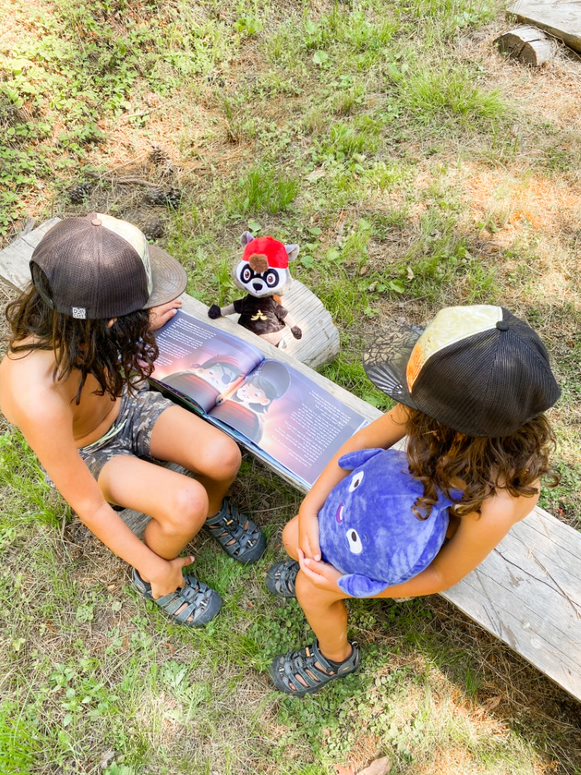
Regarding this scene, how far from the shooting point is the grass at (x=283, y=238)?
1969mm

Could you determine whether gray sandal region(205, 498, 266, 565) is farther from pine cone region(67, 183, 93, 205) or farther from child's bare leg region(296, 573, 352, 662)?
pine cone region(67, 183, 93, 205)

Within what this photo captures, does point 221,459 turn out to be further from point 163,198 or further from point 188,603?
point 163,198

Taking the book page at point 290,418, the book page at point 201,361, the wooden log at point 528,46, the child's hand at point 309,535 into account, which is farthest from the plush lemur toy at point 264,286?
the wooden log at point 528,46

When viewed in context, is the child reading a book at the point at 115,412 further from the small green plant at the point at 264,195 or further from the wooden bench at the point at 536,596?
the small green plant at the point at 264,195

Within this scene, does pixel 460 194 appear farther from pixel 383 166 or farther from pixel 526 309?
pixel 526 309

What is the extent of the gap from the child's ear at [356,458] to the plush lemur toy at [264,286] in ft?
3.07

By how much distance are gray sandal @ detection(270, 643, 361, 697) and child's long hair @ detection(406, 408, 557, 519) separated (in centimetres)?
97

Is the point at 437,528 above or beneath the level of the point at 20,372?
beneath

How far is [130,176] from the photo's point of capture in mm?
3730

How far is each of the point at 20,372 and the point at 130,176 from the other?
99.2 inches

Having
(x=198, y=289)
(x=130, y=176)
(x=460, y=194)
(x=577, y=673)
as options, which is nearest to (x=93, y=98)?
(x=130, y=176)

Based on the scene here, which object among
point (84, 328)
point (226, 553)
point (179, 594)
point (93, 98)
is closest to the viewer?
point (84, 328)

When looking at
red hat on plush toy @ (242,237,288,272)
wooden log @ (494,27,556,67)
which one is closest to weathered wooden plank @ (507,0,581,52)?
wooden log @ (494,27,556,67)

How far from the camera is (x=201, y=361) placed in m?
2.36
